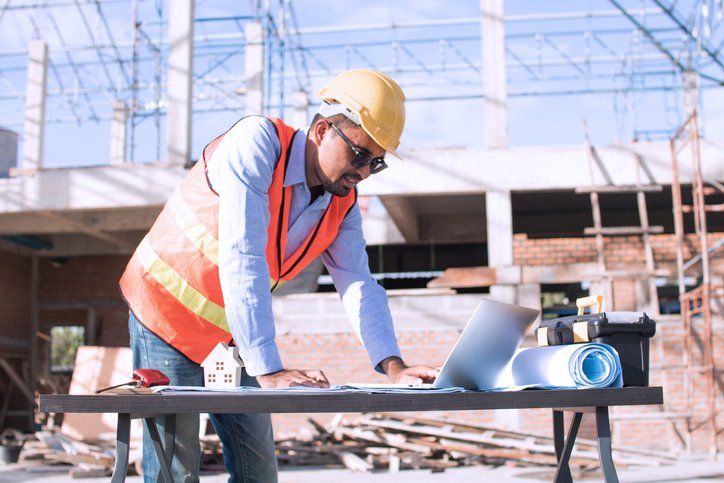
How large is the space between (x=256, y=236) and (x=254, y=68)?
1288cm

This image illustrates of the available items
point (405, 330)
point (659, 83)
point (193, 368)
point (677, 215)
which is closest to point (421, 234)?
point (405, 330)

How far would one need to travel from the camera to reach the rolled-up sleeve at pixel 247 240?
2146 millimetres

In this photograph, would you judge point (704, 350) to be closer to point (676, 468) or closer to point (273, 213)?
point (676, 468)

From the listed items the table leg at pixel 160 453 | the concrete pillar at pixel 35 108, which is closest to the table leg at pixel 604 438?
the table leg at pixel 160 453

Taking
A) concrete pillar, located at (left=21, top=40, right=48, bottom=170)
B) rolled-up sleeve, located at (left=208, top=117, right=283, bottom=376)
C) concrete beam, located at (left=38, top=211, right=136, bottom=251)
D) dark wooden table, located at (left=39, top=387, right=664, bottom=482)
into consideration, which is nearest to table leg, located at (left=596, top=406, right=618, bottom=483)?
dark wooden table, located at (left=39, top=387, right=664, bottom=482)

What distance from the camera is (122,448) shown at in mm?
1876

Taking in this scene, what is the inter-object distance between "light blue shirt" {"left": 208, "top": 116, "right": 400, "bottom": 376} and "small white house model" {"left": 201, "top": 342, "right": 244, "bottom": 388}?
0.74ft

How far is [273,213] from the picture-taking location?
2469 mm

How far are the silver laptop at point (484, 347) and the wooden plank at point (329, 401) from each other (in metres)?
0.14

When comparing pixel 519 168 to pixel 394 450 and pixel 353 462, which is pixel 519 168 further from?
pixel 353 462

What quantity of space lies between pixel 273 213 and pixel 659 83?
68.4ft

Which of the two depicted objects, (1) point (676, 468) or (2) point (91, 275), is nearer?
(1) point (676, 468)

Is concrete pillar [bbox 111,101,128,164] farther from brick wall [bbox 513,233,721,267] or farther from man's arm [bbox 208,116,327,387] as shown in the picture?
man's arm [bbox 208,116,327,387]

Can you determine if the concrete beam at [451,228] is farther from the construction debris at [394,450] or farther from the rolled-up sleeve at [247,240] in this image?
the rolled-up sleeve at [247,240]
